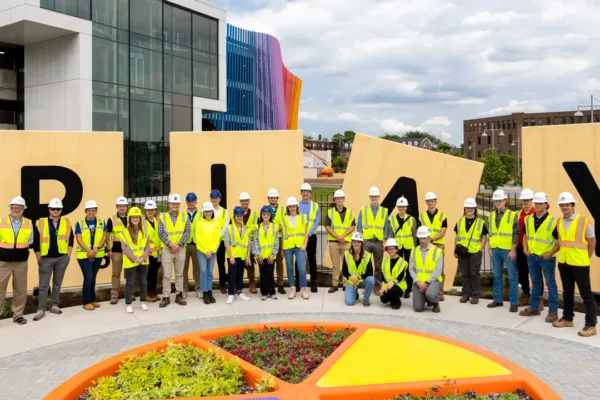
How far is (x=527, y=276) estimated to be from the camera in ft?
29.7

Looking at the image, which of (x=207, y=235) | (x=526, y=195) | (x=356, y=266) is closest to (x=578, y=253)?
(x=526, y=195)

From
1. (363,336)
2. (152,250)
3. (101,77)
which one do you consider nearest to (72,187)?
(152,250)

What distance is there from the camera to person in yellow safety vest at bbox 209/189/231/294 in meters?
9.16

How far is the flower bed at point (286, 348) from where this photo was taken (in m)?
5.26

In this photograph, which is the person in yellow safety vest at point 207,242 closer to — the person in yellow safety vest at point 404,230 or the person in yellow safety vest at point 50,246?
the person in yellow safety vest at point 50,246

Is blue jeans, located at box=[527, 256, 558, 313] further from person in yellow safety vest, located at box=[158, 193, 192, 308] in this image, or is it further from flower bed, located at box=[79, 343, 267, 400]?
person in yellow safety vest, located at box=[158, 193, 192, 308]

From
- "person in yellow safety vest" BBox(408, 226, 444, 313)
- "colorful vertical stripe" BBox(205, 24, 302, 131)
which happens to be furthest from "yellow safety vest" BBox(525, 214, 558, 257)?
"colorful vertical stripe" BBox(205, 24, 302, 131)

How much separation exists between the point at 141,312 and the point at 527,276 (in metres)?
6.96

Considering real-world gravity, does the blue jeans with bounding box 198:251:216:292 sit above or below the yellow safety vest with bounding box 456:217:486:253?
below

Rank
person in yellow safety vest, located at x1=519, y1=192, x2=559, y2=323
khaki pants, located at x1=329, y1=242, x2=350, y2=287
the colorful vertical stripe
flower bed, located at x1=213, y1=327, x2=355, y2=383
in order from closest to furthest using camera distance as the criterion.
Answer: flower bed, located at x1=213, y1=327, x2=355, y2=383, person in yellow safety vest, located at x1=519, y1=192, x2=559, y2=323, khaki pants, located at x1=329, y1=242, x2=350, y2=287, the colorful vertical stripe

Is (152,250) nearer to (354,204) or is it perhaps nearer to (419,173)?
(354,204)

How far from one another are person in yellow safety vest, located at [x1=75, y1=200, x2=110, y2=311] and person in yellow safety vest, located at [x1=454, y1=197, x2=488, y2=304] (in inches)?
247

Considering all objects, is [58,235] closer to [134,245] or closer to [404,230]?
[134,245]

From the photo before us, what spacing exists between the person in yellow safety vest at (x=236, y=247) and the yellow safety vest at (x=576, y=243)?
5266mm
